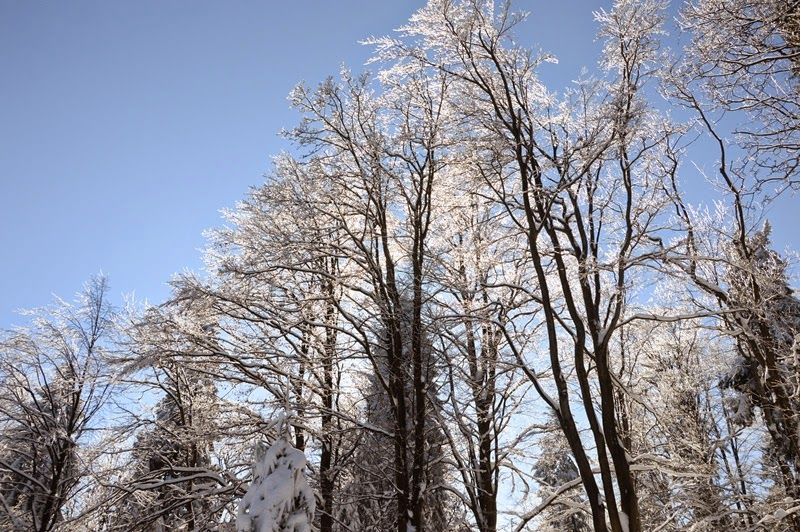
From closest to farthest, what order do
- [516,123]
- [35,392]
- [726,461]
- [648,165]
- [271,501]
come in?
[271,501] < [516,123] < [648,165] < [35,392] < [726,461]

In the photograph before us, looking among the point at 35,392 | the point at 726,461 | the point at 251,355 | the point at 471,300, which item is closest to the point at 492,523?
the point at 471,300

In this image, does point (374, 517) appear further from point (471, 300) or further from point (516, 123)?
point (516, 123)

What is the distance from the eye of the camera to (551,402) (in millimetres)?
7285

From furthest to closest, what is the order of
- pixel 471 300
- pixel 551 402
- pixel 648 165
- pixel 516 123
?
pixel 471 300 → pixel 648 165 → pixel 516 123 → pixel 551 402

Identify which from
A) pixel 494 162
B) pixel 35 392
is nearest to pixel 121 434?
pixel 35 392

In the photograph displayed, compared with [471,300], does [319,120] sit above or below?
above

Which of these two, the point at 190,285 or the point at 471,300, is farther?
the point at 471,300

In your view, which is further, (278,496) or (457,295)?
(457,295)

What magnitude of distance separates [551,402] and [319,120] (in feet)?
20.0

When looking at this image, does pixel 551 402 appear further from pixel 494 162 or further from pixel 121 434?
pixel 121 434

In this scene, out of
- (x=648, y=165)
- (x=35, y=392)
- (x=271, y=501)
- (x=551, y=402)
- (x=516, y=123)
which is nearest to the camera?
(x=271, y=501)

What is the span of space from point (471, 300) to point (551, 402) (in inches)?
114

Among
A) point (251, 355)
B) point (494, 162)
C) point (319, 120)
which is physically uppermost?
point (319, 120)

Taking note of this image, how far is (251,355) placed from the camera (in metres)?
8.06
